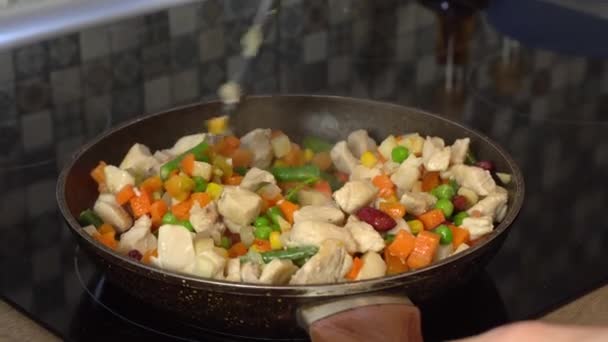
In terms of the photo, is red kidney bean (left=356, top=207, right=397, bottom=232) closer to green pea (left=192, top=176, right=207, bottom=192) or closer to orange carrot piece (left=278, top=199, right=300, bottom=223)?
orange carrot piece (left=278, top=199, right=300, bottom=223)

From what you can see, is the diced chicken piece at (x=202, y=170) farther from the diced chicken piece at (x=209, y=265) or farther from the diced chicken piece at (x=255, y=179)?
the diced chicken piece at (x=209, y=265)

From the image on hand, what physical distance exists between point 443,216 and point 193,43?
30.0 inches

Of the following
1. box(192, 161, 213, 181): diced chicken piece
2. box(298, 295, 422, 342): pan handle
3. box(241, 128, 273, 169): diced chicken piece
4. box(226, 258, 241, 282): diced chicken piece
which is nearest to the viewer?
box(298, 295, 422, 342): pan handle

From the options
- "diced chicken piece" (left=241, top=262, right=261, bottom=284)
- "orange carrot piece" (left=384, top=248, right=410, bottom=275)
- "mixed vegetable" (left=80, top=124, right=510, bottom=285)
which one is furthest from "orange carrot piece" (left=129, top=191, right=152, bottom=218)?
"orange carrot piece" (left=384, top=248, right=410, bottom=275)

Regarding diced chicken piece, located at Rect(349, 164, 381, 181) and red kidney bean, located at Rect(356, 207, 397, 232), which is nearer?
red kidney bean, located at Rect(356, 207, 397, 232)

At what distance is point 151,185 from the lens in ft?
4.61

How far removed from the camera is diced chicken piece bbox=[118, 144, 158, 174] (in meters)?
1.45

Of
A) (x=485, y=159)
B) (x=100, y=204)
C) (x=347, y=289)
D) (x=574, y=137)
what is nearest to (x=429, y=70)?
(x=574, y=137)

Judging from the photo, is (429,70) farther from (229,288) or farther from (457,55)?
(229,288)

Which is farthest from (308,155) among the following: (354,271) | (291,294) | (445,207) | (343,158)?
(291,294)

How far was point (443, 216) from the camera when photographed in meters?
1.35

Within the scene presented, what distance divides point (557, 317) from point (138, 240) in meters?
0.52

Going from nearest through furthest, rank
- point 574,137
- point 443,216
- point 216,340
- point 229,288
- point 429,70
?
point 229,288 → point 216,340 → point 443,216 → point 574,137 → point 429,70

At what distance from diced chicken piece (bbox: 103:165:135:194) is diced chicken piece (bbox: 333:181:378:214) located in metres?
0.28
